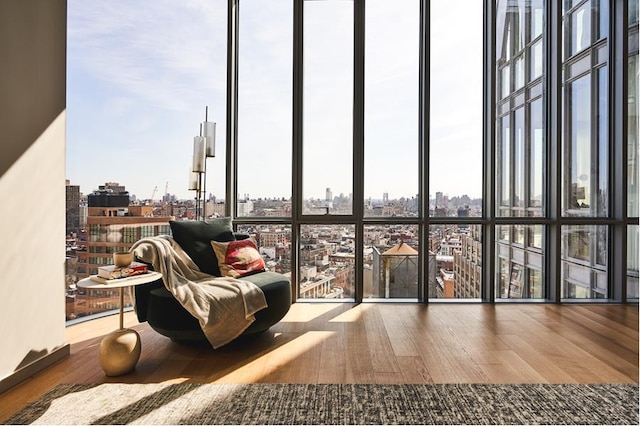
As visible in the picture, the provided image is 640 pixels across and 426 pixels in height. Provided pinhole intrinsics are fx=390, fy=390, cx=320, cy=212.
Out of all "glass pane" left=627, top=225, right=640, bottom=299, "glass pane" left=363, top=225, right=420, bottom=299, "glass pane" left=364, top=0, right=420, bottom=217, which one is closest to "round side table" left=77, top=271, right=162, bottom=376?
"glass pane" left=363, top=225, right=420, bottom=299

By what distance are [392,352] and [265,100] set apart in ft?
9.55

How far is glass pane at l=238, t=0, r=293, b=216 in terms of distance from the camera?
4297 mm

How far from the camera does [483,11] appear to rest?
4305mm

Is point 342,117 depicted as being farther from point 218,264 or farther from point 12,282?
point 12,282

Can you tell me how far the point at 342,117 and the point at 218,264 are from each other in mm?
2106

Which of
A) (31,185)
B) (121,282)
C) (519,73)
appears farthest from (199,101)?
(519,73)

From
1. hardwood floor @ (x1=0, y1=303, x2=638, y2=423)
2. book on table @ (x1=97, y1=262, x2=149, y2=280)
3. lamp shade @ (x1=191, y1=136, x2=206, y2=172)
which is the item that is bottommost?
hardwood floor @ (x1=0, y1=303, x2=638, y2=423)

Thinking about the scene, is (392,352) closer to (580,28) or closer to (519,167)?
(519,167)

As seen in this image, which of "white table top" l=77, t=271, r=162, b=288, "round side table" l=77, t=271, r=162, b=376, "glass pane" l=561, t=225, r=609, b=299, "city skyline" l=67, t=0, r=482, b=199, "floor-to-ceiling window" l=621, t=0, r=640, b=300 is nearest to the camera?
"white table top" l=77, t=271, r=162, b=288

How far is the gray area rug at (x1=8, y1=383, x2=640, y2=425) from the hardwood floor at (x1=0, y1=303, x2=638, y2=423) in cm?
11

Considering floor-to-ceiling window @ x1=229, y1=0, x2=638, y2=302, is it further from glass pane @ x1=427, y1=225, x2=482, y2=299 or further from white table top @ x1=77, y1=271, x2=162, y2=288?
white table top @ x1=77, y1=271, x2=162, y2=288

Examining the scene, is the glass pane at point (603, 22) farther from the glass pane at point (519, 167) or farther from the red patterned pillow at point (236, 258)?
the red patterned pillow at point (236, 258)

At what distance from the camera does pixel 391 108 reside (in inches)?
170

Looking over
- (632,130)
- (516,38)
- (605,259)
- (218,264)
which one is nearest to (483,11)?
(516,38)
